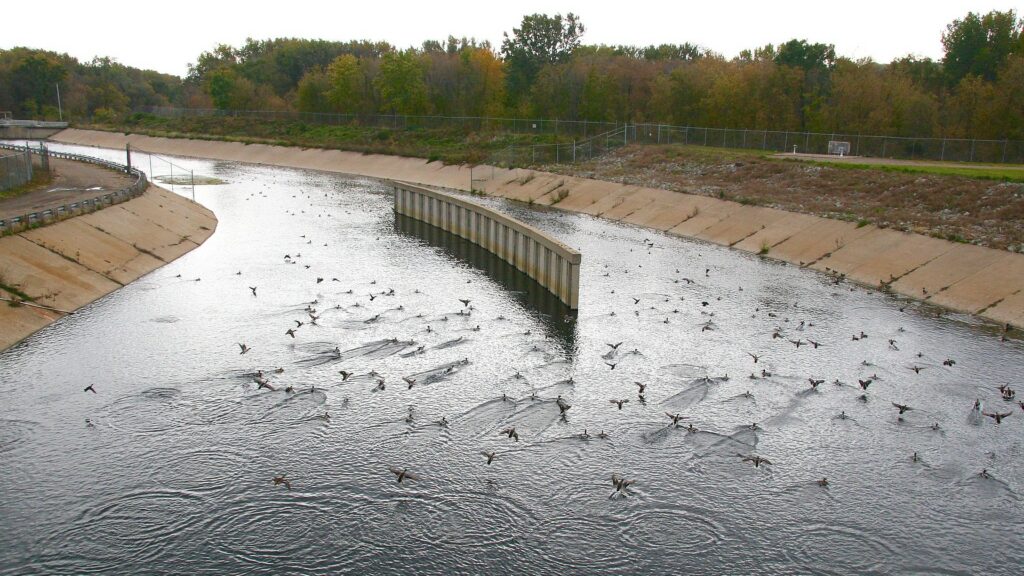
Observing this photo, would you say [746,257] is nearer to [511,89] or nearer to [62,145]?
[511,89]

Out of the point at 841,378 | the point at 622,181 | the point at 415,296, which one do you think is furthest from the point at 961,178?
the point at 415,296

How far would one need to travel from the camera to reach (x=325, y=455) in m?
22.7

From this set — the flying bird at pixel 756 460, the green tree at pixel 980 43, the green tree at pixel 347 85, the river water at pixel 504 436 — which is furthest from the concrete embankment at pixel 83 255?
the green tree at pixel 347 85

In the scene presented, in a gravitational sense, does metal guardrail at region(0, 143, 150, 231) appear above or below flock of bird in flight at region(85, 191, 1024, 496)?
above

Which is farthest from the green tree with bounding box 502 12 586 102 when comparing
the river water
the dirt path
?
the river water

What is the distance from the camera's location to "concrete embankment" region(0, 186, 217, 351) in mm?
34847

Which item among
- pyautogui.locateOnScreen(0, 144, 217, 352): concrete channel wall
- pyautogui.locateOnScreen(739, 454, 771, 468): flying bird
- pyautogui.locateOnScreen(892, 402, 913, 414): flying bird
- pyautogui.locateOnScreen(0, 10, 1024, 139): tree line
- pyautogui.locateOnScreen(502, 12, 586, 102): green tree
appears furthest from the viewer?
pyautogui.locateOnScreen(502, 12, 586, 102): green tree

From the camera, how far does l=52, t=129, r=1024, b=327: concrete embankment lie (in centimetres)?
4069

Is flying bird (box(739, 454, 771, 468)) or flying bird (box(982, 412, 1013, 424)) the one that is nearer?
flying bird (box(739, 454, 771, 468))

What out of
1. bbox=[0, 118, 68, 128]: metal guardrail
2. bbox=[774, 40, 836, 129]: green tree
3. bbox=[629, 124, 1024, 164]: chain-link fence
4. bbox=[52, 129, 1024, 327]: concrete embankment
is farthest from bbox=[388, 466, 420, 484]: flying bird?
bbox=[0, 118, 68, 128]: metal guardrail

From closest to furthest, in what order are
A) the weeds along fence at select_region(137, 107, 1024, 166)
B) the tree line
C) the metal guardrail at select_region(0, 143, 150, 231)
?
the metal guardrail at select_region(0, 143, 150, 231)
the weeds along fence at select_region(137, 107, 1024, 166)
the tree line

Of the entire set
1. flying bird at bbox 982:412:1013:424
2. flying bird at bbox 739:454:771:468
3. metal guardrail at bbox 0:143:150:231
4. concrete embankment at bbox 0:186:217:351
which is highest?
metal guardrail at bbox 0:143:150:231

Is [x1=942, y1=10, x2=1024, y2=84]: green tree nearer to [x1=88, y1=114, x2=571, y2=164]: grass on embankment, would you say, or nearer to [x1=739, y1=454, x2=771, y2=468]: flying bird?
[x1=88, y1=114, x2=571, y2=164]: grass on embankment

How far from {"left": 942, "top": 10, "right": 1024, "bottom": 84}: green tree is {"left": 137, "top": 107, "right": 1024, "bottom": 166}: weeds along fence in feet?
67.7
